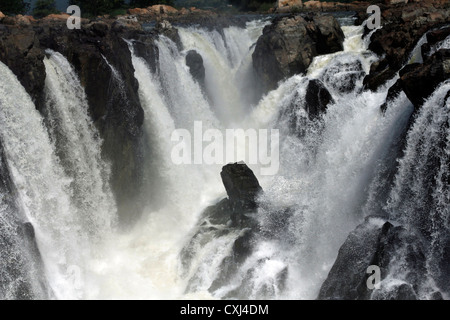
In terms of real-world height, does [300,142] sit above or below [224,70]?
below

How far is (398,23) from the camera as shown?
20516 mm

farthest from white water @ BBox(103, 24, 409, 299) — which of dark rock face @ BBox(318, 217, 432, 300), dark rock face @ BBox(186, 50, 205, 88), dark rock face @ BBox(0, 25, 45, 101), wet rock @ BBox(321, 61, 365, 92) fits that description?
dark rock face @ BBox(0, 25, 45, 101)

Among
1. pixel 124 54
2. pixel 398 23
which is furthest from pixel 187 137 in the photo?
pixel 398 23

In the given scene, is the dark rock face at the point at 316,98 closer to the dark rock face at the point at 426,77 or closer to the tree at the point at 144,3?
the dark rock face at the point at 426,77

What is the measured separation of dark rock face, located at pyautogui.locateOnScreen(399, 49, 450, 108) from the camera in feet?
39.0

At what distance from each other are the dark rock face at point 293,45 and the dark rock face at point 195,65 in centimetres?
292

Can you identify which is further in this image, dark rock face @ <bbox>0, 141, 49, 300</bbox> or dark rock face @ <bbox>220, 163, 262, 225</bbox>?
dark rock face @ <bbox>220, 163, 262, 225</bbox>

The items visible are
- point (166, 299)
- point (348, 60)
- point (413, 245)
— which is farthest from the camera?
point (348, 60)

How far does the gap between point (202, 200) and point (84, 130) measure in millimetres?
5500

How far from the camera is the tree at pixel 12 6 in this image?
4900 cm

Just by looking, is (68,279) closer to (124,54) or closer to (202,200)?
(202,200)

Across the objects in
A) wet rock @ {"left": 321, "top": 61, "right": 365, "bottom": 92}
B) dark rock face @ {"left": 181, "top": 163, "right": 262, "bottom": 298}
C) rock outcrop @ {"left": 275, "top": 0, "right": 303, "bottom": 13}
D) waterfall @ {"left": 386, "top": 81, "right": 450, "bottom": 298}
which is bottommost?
Result: dark rock face @ {"left": 181, "top": 163, "right": 262, "bottom": 298}

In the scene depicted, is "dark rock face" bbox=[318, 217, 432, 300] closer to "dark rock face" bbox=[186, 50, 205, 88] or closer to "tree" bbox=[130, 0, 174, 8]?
"dark rock face" bbox=[186, 50, 205, 88]

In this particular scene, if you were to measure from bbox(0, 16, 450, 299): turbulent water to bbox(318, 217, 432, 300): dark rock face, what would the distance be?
27 cm
